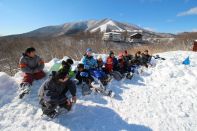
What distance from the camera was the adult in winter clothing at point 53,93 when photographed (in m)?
5.61

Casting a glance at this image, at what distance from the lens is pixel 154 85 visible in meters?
8.89

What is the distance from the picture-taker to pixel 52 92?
5.68 m

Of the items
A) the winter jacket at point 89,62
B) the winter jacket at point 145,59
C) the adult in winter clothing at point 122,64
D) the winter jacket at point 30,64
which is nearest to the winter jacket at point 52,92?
the winter jacket at point 30,64

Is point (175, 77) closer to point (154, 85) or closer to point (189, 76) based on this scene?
point (189, 76)

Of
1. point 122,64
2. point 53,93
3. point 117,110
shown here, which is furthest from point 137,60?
point 53,93

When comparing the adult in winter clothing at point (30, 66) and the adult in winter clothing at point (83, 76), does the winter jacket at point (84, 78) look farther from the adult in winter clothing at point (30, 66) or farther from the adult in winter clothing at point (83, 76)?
the adult in winter clothing at point (30, 66)

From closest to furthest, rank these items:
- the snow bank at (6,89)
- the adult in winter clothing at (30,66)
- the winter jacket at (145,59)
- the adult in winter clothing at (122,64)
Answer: the snow bank at (6,89)
the adult in winter clothing at (30,66)
the adult in winter clothing at (122,64)
the winter jacket at (145,59)

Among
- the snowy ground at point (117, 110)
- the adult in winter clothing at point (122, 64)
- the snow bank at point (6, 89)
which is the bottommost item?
the snowy ground at point (117, 110)

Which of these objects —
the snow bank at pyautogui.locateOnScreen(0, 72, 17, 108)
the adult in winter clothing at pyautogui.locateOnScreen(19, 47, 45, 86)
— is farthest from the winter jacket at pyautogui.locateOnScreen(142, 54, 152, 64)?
the snow bank at pyautogui.locateOnScreen(0, 72, 17, 108)

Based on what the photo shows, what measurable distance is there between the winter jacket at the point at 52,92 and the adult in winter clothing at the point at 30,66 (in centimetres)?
160

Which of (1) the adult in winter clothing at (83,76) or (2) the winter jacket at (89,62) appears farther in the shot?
(2) the winter jacket at (89,62)

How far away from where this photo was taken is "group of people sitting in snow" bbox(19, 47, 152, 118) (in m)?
5.69

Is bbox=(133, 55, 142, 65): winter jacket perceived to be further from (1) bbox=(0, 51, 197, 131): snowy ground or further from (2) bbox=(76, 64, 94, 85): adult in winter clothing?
(2) bbox=(76, 64, 94, 85): adult in winter clothing

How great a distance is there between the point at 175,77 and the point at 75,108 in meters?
5.30
